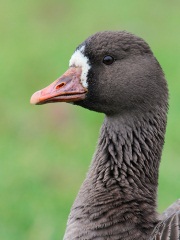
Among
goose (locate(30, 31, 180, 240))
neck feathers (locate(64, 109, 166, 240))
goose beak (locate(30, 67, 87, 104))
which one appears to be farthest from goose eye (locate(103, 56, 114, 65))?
neck feathers (locate(64, 109, 166, 240))

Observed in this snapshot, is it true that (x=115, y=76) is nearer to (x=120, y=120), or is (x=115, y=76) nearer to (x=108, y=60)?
(x=108, y=60)

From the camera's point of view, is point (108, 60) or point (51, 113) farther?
point (51, 113)

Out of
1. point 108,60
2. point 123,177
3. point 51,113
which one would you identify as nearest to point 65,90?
point 108,60

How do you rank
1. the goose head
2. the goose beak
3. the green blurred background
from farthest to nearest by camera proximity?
the green blurred background → the goose head → the goose beak

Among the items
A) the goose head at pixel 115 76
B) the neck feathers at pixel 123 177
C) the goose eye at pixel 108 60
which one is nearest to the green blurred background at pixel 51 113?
the neck feathers at pixel 123 177

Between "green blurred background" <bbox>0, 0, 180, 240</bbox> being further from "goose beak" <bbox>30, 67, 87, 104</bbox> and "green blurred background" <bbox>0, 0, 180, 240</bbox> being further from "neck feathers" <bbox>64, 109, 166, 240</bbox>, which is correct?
"goose beak" <bbox>30, 67, 87, 104</bbox>

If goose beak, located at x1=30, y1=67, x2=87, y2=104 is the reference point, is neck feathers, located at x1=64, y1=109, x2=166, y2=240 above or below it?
below

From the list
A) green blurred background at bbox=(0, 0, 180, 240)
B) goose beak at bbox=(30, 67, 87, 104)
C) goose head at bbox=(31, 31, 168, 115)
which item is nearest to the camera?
goose beak at bbox=(30, 67, 87, 104)

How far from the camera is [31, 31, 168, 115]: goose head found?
6195mm

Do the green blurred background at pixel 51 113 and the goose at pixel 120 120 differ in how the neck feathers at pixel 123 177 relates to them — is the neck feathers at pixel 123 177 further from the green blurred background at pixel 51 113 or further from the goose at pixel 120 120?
the green blurred background at pixel 51 113

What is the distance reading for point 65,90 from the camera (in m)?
6.17

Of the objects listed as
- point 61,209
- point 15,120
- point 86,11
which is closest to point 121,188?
point 61,209

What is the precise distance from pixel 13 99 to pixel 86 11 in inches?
136

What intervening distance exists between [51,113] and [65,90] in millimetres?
4819
